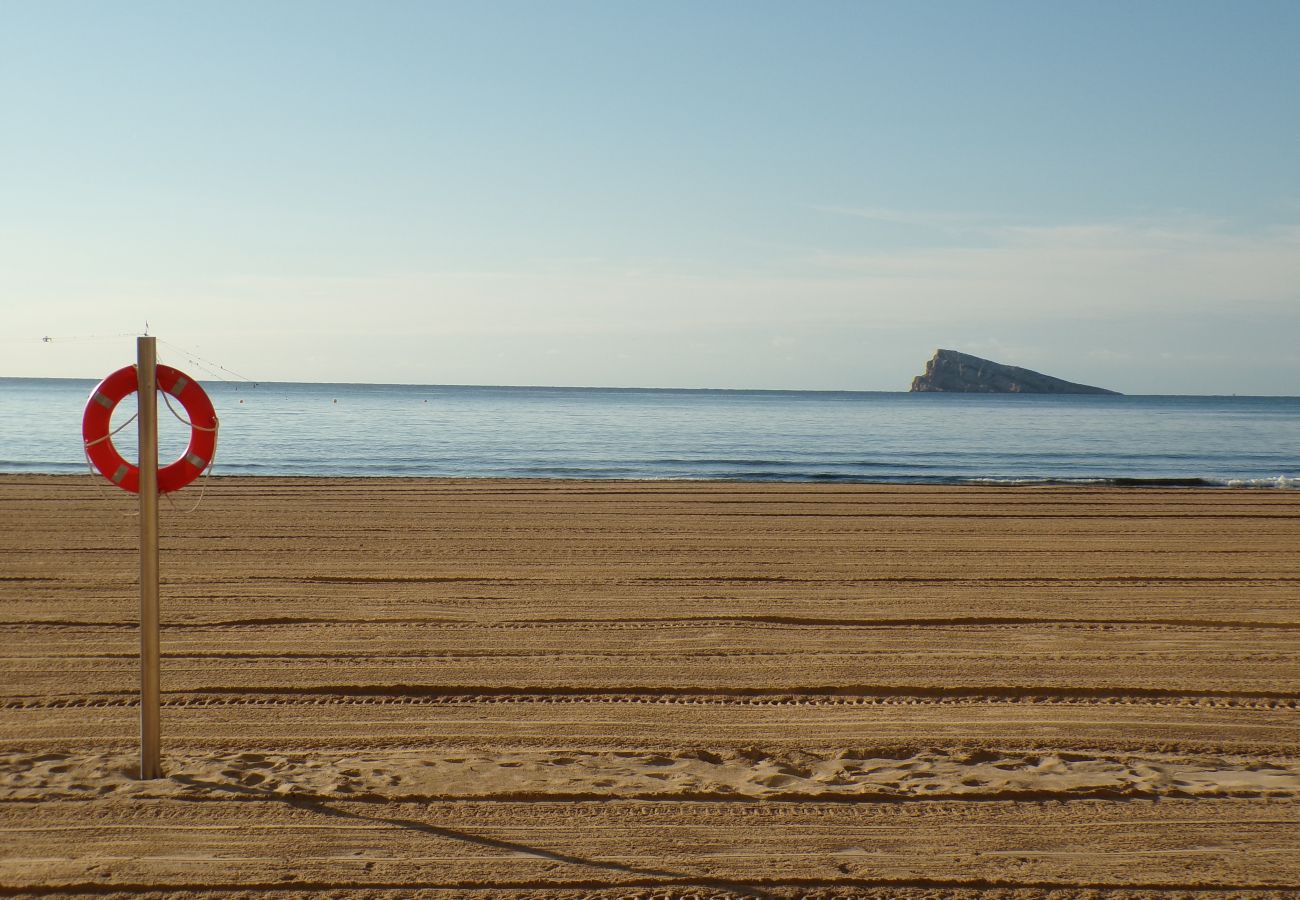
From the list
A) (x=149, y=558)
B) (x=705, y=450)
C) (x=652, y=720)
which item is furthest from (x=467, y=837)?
(x=705, y=450)

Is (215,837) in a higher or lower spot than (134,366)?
lower

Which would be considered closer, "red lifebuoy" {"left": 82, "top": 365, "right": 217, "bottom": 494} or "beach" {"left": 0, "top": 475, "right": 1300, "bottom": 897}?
"beach" {"left": 0, "top": 475, "right": 1300, "bottom": 897}

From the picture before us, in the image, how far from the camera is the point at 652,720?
4.91 m

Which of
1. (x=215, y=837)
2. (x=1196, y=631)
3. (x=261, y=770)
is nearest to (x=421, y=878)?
(x=215, y=837)

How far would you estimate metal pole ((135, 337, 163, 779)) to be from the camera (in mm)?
4027

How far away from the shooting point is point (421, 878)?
3.26m

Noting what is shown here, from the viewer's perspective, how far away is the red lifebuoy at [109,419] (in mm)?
4254

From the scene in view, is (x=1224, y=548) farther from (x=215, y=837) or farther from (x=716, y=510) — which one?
(x=215, y=837)

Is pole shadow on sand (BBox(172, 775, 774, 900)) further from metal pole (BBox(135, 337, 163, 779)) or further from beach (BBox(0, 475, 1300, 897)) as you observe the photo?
metal pole (BBox(135, 337, 163, 779))

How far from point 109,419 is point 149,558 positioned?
2.01 feet

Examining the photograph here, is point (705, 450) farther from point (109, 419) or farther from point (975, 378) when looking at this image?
point (975, 378)

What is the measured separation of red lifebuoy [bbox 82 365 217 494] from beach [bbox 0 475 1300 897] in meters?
1.12

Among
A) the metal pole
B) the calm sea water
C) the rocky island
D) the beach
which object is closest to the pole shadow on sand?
the beach

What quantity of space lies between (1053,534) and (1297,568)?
8.98 ft
